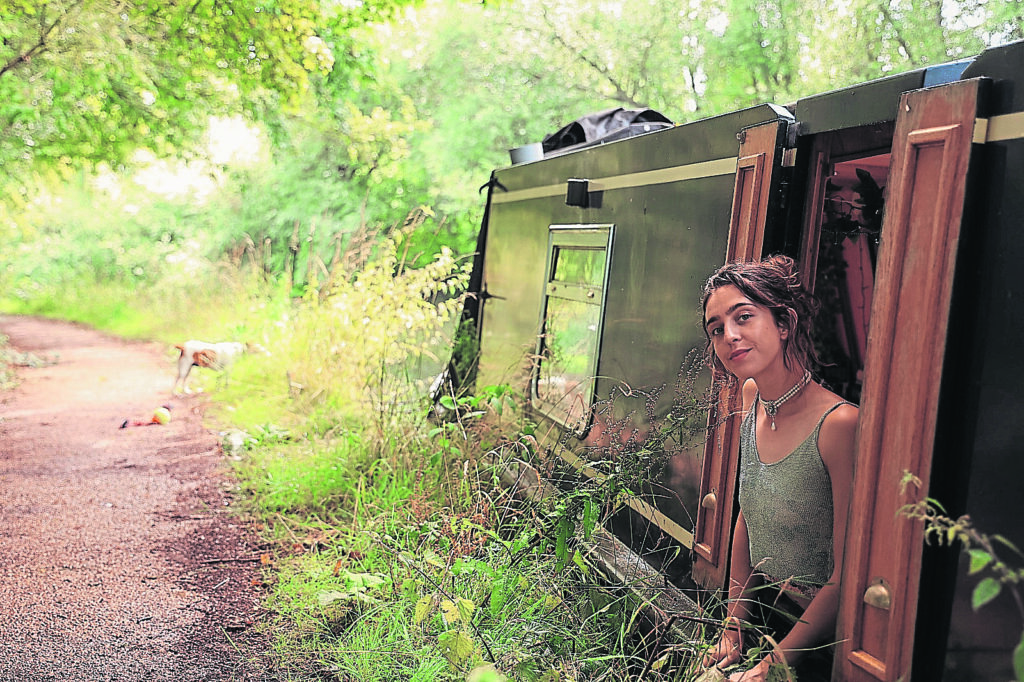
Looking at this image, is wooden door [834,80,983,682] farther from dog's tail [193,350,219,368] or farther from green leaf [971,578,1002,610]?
dog's tail [193,350,219,368]

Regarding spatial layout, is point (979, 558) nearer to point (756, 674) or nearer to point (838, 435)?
point (838, 435)

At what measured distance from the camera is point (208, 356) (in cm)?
939

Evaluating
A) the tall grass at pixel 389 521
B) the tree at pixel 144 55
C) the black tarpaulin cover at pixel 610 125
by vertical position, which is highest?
the tree at pixel 144 55

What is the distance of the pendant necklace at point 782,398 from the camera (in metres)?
2.36

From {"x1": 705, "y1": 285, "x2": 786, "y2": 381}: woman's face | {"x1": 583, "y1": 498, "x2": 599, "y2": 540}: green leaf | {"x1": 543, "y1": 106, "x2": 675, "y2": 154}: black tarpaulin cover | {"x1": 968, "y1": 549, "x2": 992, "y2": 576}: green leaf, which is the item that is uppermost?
{"x1": 543, "y1": 106, "x2": 675, "y2": 154}: black tarpaulin cover

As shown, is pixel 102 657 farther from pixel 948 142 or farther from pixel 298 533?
pixel 948 142

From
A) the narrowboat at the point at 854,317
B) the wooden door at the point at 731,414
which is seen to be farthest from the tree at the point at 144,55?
the wooden door at the point at 731,414

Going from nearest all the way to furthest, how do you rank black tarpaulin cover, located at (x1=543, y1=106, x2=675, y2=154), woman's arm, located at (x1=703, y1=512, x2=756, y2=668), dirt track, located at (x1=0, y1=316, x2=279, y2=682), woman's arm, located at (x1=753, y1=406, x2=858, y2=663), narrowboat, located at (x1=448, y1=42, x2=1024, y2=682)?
narrowboat, located at (x1=448, y1=42, x2=1024, y2=682) → woman's arm, located at (x1=753, y1=406, x2=858, y2=663) → woman's arm, located at (x1=703, y1=512, x2=756, y2=668) → dirt track, located at (x1=0, y1=316, x2=279, y2=682) → black tarpaulin cover, located at (x1=543, y1=106, x2=675, y2=154)

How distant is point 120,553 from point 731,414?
3.84 meters

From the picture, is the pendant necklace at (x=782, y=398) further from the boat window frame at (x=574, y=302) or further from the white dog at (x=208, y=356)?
the white dog at (x=208, y=356)

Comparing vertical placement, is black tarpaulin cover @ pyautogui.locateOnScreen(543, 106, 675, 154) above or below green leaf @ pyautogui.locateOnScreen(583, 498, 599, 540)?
above

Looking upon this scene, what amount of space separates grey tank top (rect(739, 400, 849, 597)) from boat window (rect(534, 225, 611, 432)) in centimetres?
140

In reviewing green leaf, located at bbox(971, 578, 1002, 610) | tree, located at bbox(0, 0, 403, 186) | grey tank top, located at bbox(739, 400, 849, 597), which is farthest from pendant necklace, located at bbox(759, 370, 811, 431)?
tree, located at bbox(0, 0, 403, 186)

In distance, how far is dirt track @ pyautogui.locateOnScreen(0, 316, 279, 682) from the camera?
3.74 meters
